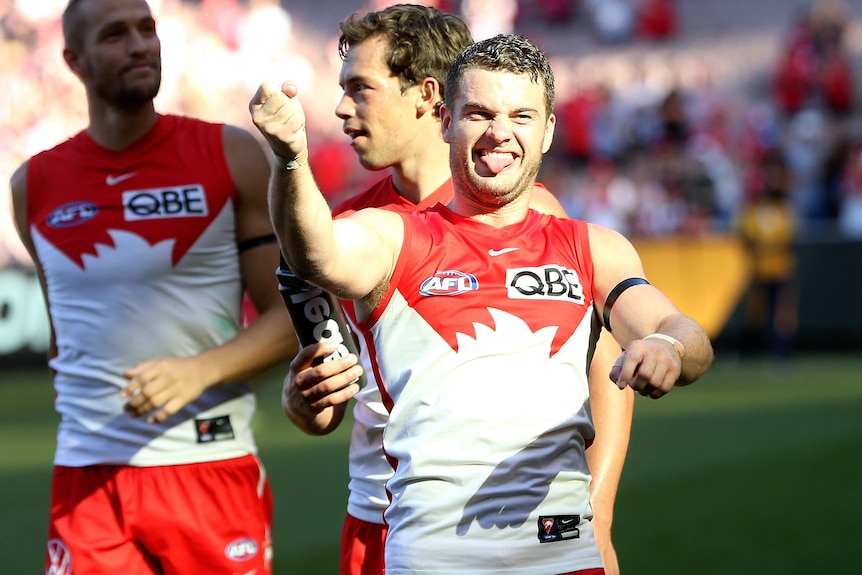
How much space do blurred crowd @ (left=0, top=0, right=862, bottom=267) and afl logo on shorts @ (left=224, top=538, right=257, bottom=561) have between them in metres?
13.6

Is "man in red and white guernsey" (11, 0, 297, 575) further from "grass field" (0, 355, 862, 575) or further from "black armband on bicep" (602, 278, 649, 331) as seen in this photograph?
"grass field" (0, 355, 862, 575)

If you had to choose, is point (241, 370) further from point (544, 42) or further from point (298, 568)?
point (544, 42)

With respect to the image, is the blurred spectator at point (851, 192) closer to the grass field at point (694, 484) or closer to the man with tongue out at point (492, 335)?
the grass field at point (694, 484)

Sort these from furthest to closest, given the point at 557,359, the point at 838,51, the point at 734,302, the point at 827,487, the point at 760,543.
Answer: the point at 838,51 → the point at 734,302 → the point at 827,487 → the point at 760,543 → the point at 557,359

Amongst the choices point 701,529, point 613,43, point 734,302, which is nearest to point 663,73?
point 613,43

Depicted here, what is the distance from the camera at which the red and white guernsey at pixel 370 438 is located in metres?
3.79

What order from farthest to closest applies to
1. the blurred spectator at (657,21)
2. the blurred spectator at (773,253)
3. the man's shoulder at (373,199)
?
the blurred spectator at (657,21) → the blurred spectator at (773,253) → the man's shoulder at (373,199)

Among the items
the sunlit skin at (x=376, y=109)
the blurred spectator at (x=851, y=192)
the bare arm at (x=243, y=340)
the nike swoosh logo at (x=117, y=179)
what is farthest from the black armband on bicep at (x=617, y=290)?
the blurred spectator at (x=851, y=192)

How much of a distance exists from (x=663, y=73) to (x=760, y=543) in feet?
53.1

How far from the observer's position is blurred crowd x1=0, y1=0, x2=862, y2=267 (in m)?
19.3

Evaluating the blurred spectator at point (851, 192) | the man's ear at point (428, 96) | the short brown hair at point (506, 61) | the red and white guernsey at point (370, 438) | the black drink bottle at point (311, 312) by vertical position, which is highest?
the short brown hair at point (506, 61)

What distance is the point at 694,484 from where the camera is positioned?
915cm

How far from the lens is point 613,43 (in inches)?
932

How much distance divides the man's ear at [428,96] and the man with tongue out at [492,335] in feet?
2.07
